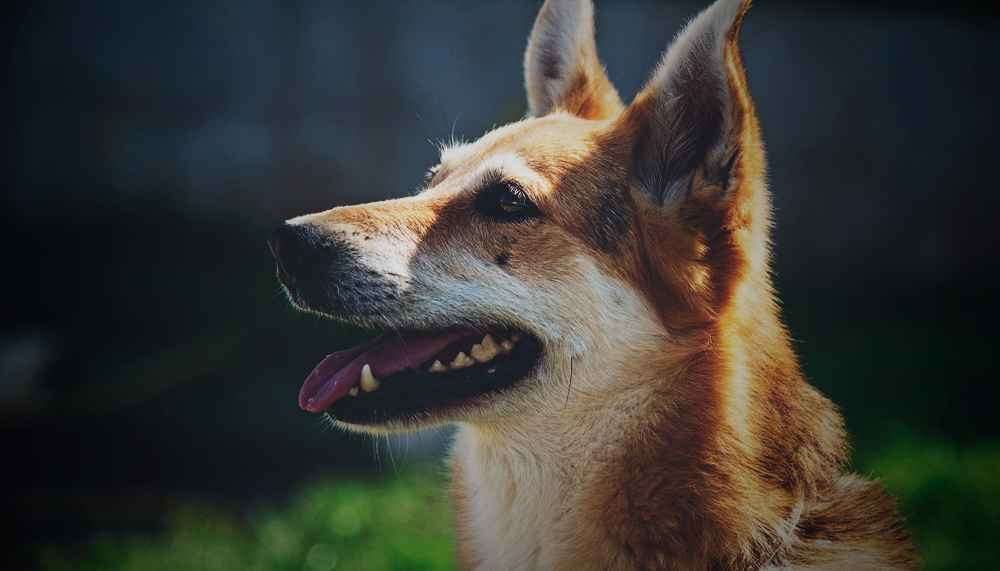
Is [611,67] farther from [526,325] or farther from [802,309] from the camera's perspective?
[526,325]

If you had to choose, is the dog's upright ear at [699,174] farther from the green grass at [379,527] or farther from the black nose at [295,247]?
the green grass at [379,527]

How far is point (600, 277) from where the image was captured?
2348mm

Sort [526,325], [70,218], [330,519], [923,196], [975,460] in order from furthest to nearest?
[923,196] → [70,218] → [975,460] → [330,519] → [526,325]

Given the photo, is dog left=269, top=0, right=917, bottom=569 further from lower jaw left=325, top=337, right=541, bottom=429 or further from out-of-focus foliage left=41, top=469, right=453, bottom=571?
out-of-focus foliage left=41, top=469, right=453, bottom=571

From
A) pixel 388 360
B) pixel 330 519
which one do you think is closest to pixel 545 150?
pixel 388 360

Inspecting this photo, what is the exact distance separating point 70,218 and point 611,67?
92.6 inches

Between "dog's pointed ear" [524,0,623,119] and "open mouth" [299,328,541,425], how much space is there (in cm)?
80

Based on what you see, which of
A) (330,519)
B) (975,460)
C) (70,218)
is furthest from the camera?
(70,218)

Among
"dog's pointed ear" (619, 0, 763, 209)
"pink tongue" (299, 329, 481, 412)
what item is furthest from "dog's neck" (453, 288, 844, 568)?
"dog's pointed ear" (619, 0, 763, 209)

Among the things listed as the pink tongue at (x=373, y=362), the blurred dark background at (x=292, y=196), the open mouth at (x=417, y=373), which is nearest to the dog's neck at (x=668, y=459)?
the open mouth at (x=417, y=373)

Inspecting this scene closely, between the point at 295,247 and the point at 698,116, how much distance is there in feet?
3.00

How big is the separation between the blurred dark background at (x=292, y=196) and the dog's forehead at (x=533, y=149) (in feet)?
5.84

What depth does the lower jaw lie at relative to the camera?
228 centimetres

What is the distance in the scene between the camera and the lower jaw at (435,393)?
2281 mm
